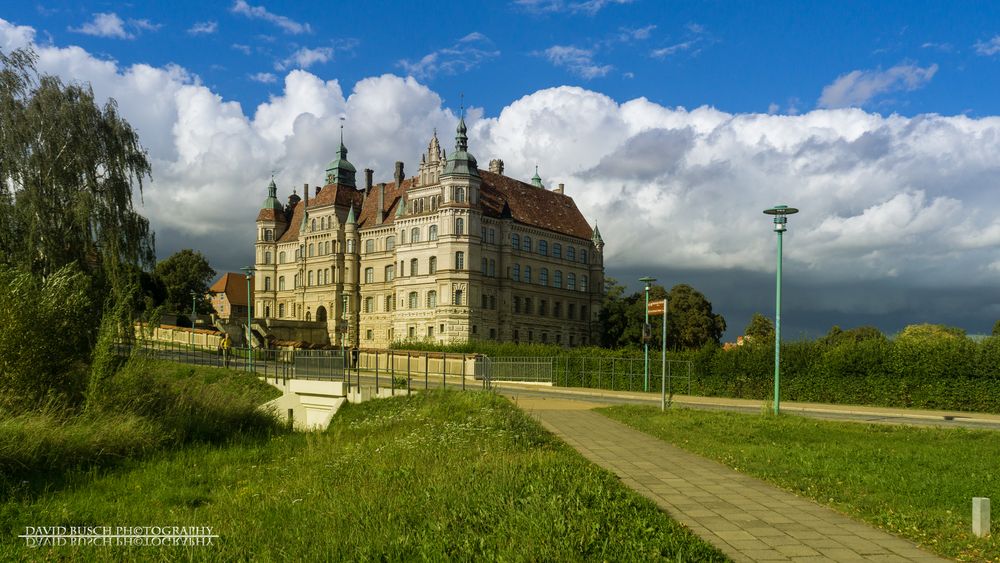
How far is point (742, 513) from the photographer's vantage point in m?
9.16

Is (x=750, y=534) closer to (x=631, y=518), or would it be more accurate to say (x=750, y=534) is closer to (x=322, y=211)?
(x=631, y=518)

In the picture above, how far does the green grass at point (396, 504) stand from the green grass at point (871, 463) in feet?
8.90

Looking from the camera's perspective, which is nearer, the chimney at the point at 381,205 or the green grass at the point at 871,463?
the green grass at the point at 871,463

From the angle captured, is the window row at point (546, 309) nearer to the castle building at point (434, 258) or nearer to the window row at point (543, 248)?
the castle building at point (434, 258)

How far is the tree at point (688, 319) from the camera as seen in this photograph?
86.2 meters

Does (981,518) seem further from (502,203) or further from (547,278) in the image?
(547,278)

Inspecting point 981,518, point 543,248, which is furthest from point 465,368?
point 543,248

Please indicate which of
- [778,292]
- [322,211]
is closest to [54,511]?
[778,292]

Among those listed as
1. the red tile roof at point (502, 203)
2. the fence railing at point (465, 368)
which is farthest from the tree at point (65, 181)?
the red tile roof at point (502, 203)

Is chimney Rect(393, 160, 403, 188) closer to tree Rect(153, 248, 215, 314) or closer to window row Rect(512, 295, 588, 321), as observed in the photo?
window row Rect(512, 295, 588, 321)

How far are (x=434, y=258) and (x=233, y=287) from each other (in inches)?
2674

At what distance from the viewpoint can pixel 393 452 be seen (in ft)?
45.1

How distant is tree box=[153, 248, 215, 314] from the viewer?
93.4m

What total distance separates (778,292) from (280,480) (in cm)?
1481
